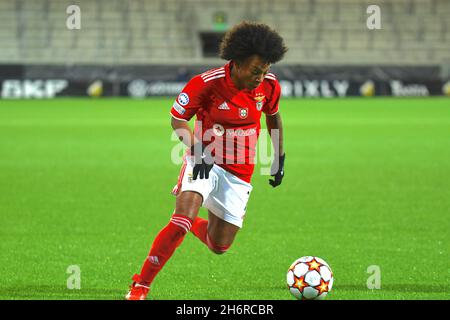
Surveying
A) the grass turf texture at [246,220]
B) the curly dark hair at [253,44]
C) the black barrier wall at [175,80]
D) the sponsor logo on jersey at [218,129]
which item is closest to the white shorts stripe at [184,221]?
the grass turf texture at [246,220]

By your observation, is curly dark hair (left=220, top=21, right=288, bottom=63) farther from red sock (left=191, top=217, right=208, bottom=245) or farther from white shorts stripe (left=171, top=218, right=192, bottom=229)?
red sock (left=191, top=217, right=208, bottom=245)

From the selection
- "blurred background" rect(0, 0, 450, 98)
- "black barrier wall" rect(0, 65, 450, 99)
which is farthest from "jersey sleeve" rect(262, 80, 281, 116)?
"blurred background" rect(0, 0, 450, 98)

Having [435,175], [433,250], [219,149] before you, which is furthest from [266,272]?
[435,175]

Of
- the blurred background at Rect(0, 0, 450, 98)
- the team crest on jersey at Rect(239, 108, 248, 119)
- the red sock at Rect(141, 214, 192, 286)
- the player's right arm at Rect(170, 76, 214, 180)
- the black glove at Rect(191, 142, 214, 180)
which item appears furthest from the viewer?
the blurred background at Rect(0, 0, 450, 98)

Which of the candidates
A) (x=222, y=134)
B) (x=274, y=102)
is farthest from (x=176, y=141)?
(x=222, y=134)

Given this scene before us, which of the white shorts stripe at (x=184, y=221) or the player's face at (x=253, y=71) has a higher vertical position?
the player's face at (x=253, y=71)

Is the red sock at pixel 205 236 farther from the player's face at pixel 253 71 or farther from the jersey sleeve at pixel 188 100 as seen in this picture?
the player's face at pixel 253 71

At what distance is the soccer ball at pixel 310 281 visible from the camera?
6.06 metres

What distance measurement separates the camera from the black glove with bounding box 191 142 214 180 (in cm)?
619

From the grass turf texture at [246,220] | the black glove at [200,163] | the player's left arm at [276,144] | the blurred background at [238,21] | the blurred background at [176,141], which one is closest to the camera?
the black glove at [200,163]

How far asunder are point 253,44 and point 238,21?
115 ft

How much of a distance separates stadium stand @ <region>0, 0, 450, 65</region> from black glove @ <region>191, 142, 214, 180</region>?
33.7 metres

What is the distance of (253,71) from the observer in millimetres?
6270
